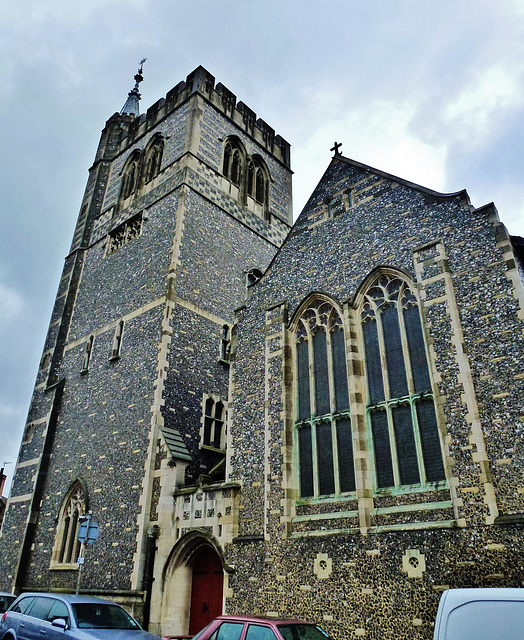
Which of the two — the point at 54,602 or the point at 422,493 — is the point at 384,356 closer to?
the point at 422,493

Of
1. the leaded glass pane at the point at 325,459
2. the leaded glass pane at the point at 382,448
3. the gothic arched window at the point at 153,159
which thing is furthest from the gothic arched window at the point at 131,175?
the leaded glass pane at the point at 382,448

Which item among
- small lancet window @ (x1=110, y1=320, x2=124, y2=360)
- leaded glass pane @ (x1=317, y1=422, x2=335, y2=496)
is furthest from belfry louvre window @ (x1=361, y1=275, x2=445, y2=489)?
small lancet window @ (x1=110, y1=320, x2=124, y2=360)

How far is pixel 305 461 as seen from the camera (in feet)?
37.4

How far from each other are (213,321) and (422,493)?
10429mm

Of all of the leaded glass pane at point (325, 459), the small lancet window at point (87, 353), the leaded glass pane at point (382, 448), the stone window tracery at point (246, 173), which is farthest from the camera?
the stone window tracery at point (246, 173)

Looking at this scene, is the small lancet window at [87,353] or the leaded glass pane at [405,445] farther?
the small lancet window at [87,353]

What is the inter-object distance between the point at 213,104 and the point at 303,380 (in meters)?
16.4

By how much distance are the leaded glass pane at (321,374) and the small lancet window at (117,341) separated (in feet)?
26.8

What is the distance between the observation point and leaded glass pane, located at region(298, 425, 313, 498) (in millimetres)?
11149

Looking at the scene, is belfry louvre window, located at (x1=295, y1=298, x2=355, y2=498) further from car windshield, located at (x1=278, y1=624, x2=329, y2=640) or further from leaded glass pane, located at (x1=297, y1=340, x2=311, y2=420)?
car windshield, located at (x1=278, y1=624, x2=329, y2=640)

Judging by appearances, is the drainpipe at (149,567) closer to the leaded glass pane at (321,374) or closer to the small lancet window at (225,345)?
the leaded glass pane at (321,374)

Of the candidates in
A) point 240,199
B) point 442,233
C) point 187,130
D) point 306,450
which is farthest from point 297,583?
point 187,130

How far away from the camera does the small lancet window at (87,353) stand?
61.9 ft

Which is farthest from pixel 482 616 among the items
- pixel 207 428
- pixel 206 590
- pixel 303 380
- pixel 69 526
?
pixel 69 526
